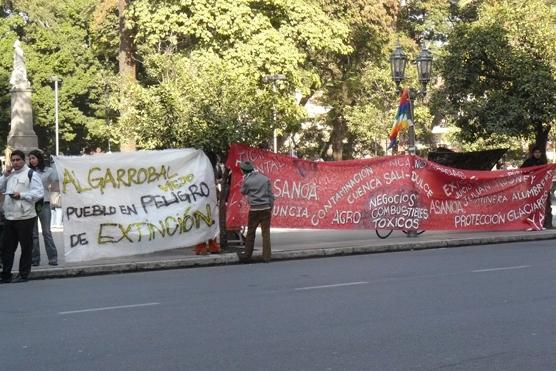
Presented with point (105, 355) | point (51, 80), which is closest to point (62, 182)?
point (105, 355)

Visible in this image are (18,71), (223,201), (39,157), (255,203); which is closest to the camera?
(39,157)

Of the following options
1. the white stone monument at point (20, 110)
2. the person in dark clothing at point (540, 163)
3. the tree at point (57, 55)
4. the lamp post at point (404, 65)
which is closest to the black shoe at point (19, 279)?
the lamp post at point (404, 65)

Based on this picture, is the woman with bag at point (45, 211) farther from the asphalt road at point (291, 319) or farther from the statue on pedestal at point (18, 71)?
the statue on pedestal at point (18, 71)

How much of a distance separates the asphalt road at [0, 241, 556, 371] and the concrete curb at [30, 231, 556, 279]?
48cm

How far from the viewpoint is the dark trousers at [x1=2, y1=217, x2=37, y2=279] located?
12.0m

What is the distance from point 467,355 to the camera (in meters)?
6.80

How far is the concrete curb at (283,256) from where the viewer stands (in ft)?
42.9

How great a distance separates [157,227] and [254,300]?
5.09 m

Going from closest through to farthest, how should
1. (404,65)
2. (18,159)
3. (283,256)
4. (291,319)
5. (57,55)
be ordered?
(291,319), (18,159), (283,256), (404,65), (57,55)

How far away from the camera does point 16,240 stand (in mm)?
12094

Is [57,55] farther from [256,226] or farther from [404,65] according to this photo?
[256,226]

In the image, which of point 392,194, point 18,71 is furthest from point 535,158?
point 18,71

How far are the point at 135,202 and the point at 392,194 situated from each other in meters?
5.88

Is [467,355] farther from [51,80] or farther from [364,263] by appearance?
[51,80]
